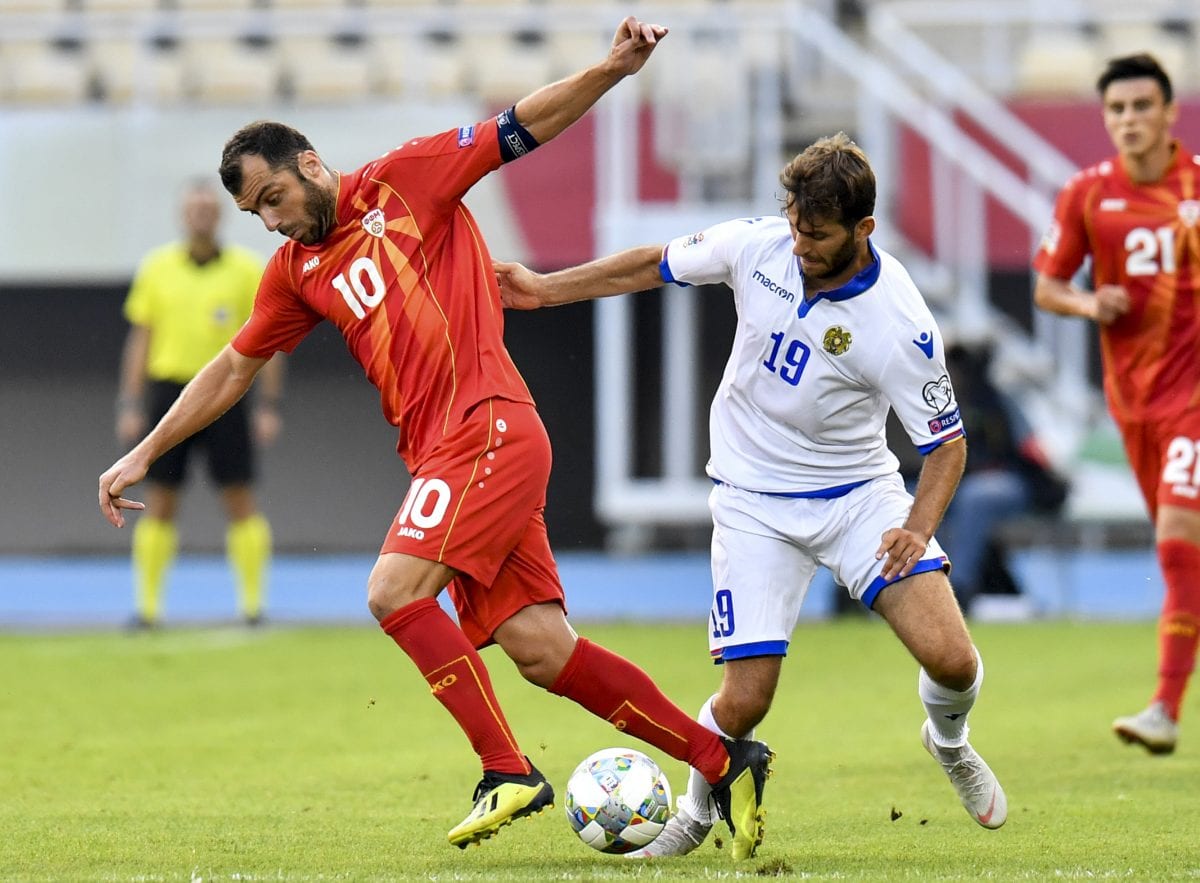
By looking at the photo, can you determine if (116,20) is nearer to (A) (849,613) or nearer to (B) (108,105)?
(B) (108,105)

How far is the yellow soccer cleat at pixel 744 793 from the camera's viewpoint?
5.12 m

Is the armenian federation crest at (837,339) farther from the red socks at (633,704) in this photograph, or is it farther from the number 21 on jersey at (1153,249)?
the number 21 on jersey at (1153,249)

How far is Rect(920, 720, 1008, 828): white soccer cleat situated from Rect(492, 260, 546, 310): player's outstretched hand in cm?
170

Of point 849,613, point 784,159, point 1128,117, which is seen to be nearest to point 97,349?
point 784,159

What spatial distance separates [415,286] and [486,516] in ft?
2.15

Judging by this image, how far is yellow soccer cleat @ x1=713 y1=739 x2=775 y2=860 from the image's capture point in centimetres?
512

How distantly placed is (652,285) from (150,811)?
2151 millimetres

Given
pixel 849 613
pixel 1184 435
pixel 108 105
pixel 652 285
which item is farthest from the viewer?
pixel 108 105

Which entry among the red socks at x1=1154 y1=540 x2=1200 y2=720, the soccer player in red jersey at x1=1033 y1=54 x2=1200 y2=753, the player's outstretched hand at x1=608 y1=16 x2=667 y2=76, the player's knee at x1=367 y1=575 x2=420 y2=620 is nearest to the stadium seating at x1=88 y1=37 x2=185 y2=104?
the soccer player in red jersey at x1=1033 y1=54 x2=1200 y2=753

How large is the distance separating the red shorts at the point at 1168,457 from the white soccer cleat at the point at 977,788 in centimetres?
189

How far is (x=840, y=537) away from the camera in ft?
17.7

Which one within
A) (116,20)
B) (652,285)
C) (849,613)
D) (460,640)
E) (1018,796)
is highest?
(116,20)

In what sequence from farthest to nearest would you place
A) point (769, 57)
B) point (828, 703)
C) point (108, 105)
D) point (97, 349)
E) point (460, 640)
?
point (97, 349)
point (108, 105)
point (769, 57)
point (828, 703)
point (460, 640)

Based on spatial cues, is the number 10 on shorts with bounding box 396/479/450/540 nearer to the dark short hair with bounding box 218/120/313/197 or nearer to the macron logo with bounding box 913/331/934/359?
the dark short hair with bounding box 218/120/313/197
